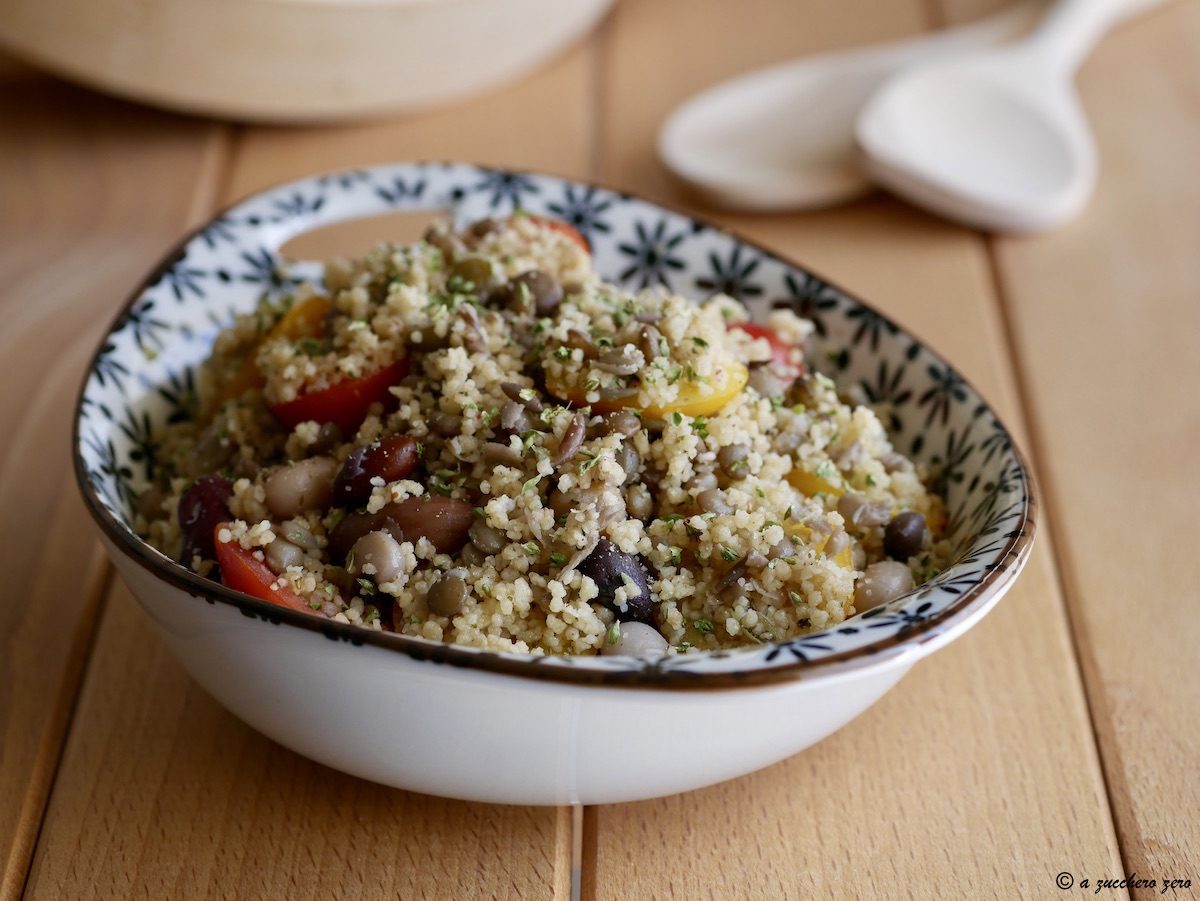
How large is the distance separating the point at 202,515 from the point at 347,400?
0.76 feet

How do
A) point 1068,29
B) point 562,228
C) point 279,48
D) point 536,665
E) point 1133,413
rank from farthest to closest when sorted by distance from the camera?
point 1068,29, point 279,48, point 1133,413, point 562,228, point 536,665

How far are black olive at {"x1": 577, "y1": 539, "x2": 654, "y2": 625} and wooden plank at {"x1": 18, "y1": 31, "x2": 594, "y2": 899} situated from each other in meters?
0.29

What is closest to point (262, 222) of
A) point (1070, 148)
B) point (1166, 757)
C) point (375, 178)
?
point (375, 178)

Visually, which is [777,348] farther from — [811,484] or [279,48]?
[279,48]

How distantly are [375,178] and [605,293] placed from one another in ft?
1.92

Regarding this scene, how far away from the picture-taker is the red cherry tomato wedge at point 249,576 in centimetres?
133

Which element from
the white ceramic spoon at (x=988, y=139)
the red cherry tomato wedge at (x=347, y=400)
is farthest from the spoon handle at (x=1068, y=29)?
the red cherry tomato wedge at (x=347, y=400)

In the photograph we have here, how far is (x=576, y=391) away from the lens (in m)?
1.44

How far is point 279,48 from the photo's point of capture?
2549mm

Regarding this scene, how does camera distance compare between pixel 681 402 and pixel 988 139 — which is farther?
pixel 988 139

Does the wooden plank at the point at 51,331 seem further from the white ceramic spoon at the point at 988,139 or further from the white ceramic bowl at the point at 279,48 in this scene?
the white ceramic spoon at the point at 988,139

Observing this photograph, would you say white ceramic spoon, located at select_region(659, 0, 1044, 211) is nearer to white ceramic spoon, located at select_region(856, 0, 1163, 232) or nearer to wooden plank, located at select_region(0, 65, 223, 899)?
white ceramic spoon, located at select_region(856, 0, 1163, 232)

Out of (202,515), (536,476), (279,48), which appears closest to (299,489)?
(202,515)

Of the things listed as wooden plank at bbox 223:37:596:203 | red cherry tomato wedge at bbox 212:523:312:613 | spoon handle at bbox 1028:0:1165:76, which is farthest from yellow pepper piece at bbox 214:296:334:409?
spoon handle at bbox 1028:0:1165:76
